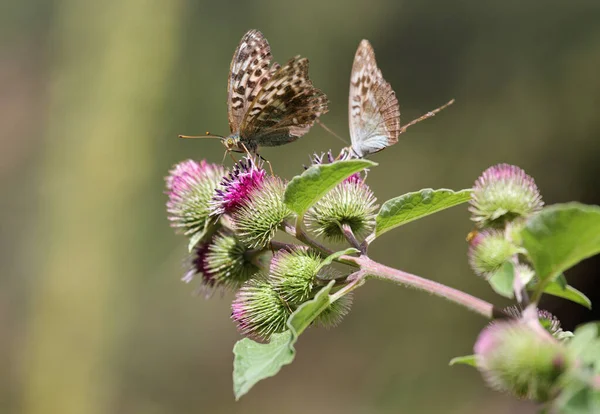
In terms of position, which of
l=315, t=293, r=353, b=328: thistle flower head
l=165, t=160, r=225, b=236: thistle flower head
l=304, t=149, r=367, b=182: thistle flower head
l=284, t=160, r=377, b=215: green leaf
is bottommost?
l=315, t=293, r=353, b=328: thistle flower head

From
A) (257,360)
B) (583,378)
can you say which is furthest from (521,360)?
(257,360)

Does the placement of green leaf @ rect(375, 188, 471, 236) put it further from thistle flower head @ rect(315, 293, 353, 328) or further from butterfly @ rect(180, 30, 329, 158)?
butterfly @ rect(180, 30, 329, 158)

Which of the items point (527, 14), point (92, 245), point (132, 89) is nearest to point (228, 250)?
point (527, 14)

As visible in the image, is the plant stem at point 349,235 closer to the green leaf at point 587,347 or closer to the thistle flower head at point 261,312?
the thistle flower head at point 261,312

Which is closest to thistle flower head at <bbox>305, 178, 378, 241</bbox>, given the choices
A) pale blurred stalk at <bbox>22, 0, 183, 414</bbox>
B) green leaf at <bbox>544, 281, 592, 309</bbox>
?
green leaf at <bbox>544, 281, 592, 309</bbox>

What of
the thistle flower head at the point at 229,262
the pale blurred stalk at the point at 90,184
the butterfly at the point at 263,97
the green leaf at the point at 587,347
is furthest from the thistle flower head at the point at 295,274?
the pale blurred stalk at the point at 90,184

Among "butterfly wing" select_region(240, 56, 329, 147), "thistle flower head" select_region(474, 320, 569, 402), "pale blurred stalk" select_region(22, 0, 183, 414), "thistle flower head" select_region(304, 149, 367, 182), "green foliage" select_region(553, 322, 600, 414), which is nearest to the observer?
"green foliage" select_region(553, 322, 600, 414)
